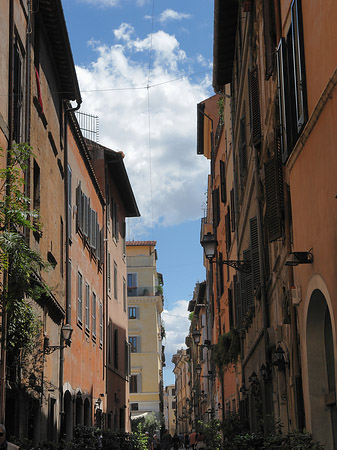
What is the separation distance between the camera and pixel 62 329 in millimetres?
17812

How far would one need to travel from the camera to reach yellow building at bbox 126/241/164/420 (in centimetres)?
5731

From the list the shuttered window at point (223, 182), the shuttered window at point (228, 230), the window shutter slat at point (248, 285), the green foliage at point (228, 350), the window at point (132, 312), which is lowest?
the green foliage at point (228, 350)

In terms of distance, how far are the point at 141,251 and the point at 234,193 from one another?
129 ft

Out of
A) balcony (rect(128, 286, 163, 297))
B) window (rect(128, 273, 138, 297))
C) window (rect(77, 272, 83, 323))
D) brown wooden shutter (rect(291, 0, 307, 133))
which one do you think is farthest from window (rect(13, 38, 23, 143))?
window (rect(128, 273, 138, 297))

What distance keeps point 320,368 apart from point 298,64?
12.9 ft

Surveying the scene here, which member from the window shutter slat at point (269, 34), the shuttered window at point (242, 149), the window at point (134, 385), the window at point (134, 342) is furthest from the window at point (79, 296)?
the window at point (134, 385)

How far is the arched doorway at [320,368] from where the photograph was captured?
9.36 m

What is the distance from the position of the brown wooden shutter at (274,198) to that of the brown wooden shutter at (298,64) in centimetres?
244

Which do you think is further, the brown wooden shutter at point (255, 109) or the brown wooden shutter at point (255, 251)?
the brown wooden shutter at point (255, 251)

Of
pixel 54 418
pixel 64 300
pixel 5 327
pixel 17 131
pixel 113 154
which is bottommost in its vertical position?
pixel 54 418

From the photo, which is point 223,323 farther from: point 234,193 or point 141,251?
point 141,251

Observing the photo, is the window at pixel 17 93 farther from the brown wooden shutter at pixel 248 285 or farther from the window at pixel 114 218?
the window at pixel 114 218

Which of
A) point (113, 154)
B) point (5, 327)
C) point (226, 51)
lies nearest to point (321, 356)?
point (5, 327)

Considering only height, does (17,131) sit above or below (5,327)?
above
